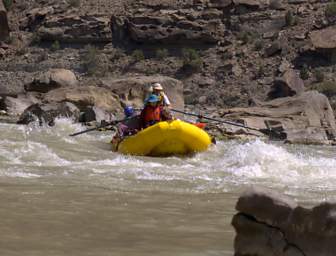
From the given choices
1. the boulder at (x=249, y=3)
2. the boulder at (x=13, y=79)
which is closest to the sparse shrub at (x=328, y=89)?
the boulder at (x=249, y=3)

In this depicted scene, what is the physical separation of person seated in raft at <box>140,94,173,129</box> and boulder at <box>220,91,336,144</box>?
5.58 metres

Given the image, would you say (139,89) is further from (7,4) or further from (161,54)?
(7,4)

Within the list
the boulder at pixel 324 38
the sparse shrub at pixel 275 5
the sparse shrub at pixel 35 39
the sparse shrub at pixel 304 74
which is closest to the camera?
the sparse shrub at pixel 304 74

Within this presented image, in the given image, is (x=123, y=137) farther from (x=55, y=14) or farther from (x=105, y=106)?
(x=55, y=14)

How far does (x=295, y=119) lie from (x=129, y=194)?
13187mm

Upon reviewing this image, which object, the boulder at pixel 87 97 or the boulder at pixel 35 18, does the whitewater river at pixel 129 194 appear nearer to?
the boulder at pixel 87 97

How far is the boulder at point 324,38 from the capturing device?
32.1 metres

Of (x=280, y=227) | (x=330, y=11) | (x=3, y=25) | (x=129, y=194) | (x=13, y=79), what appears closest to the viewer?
(x=280, y=227)

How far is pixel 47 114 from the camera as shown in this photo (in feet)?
55.6

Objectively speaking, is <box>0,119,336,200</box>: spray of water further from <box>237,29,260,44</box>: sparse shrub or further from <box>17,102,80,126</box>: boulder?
<box>237,29,260,44</box>: sparse shrub

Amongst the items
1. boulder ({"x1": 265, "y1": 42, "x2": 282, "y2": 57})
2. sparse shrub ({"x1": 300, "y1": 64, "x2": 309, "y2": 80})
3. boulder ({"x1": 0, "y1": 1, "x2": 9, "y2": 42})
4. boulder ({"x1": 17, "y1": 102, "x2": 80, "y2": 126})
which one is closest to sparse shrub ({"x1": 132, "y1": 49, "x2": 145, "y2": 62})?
boulder ({"x1": 265, "y1": 42, "x2": 282, "y2": 57})

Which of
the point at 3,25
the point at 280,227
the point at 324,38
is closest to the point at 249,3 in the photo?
the point at 324,38

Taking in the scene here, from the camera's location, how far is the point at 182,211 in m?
5.31

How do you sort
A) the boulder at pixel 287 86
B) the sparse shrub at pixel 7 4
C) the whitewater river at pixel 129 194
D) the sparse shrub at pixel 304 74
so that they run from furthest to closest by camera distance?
1. the sparse shrub at pixel 7 4
2. the sparse shrub at pixel 304 74
3. the boulder at pixel 287 86
4. the whitewater river at pixel 129 194
